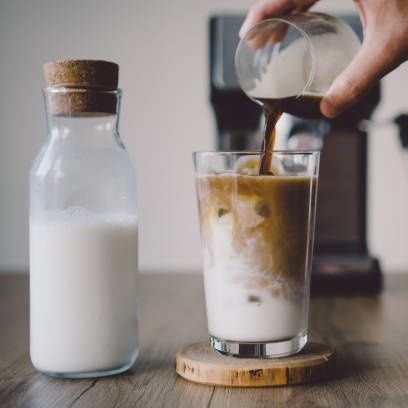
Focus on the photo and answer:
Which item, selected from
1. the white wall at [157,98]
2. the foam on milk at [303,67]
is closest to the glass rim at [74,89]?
the foam on milk at [303,67]

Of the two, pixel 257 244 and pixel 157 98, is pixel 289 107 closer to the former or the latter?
pixel 257 244

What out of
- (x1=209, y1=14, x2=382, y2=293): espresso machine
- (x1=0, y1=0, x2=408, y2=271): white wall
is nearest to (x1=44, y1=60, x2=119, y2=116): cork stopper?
(x1=209, y1=14, x2=382, y2=293): espresso machine

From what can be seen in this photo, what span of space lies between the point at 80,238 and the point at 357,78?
370 mm

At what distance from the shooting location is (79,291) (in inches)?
29.8

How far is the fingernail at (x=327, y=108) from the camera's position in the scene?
86cm

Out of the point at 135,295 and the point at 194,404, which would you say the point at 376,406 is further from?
the point at 135,295

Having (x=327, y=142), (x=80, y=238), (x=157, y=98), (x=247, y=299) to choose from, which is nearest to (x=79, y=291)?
(x=80, y=238)

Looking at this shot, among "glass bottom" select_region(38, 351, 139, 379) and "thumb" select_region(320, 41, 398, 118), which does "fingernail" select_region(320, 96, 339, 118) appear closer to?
"thumb" select_region(320, 41, 398, 118)

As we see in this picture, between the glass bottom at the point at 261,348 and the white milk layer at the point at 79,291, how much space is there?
0.38 feet

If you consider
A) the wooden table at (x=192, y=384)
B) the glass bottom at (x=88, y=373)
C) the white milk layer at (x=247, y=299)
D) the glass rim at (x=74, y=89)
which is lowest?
the wooden table at (x=192, y=384)

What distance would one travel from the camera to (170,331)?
1.04 m

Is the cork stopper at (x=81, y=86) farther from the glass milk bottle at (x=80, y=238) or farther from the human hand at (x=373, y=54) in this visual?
the human hand at (x=373, y=54)

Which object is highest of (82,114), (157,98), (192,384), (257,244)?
(157,98)

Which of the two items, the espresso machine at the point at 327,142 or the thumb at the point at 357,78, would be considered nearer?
the thumb at the point at 357,78
